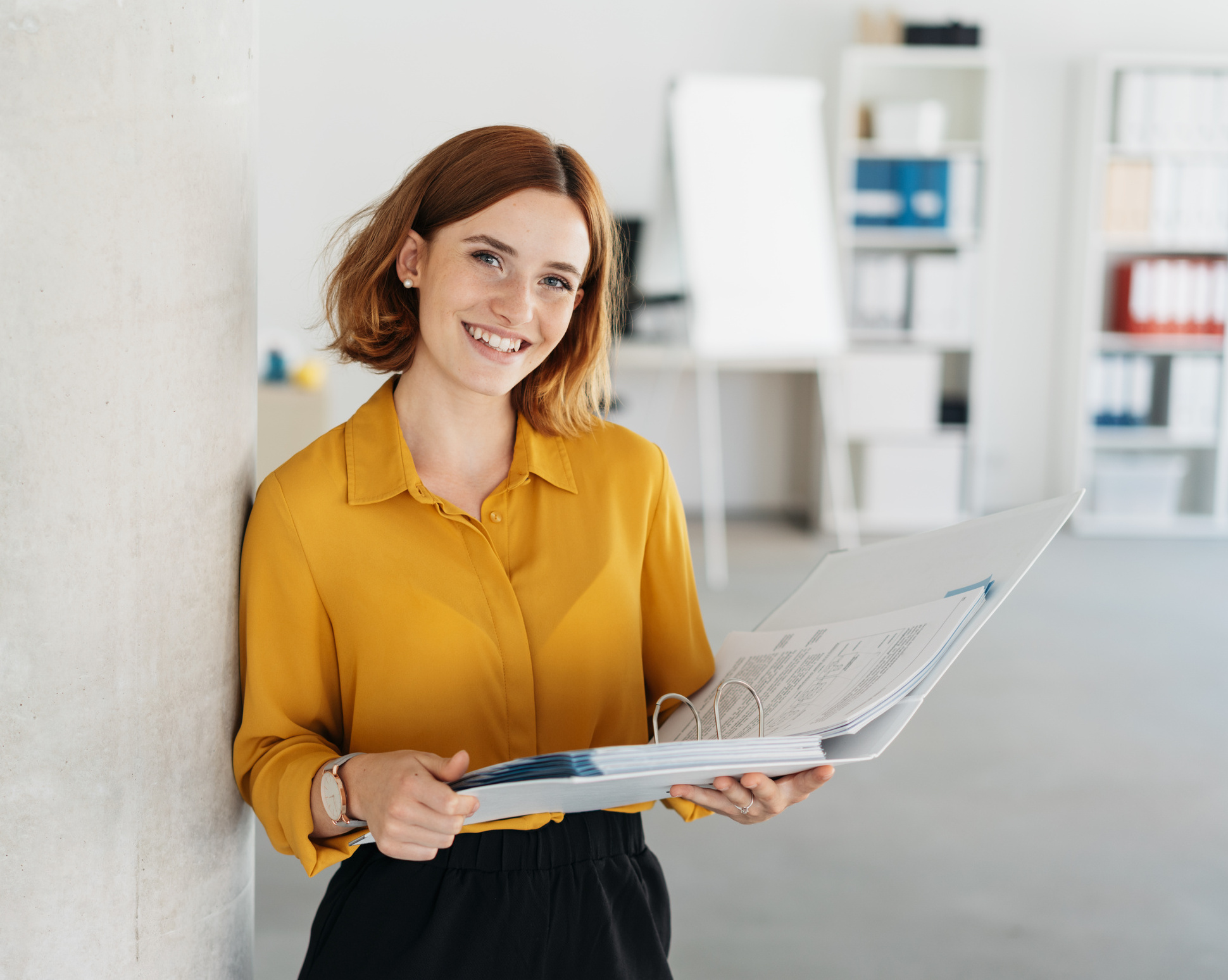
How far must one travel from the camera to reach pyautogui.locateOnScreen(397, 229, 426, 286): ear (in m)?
1.10

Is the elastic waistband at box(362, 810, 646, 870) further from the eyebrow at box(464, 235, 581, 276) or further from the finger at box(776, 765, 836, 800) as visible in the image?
the eyebrow at box(464, 235, 581, 276)

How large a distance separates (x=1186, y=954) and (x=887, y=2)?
4.69 m

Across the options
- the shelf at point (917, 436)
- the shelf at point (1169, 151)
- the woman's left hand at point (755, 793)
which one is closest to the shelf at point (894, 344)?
the shelf at point (917, 436)

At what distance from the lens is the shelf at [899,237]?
203 inches

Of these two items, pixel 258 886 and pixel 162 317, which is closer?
pixel 162 317

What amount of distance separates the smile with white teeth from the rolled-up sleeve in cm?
23

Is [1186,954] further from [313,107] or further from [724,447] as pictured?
[313,107]

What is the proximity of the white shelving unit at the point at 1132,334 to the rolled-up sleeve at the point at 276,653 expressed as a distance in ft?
16.7

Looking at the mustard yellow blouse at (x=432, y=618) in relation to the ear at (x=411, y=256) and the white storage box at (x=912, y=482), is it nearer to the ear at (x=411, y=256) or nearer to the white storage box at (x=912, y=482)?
the ear at (x=411, y=256)

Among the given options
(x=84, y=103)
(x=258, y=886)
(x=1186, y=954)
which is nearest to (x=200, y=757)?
(x=84, y=103)

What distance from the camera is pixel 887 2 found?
17.6ft

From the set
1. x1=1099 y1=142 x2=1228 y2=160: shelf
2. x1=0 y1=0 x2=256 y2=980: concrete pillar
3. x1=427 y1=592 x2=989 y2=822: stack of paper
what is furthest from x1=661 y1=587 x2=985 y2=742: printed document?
x1=1099 y1=142 x2=1228 y2=160: shelf

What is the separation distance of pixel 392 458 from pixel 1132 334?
16.9 feet

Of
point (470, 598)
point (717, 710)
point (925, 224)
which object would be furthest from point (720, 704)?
point (925, 224)
